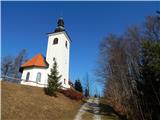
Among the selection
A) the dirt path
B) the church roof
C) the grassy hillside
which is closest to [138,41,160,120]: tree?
the dirt path

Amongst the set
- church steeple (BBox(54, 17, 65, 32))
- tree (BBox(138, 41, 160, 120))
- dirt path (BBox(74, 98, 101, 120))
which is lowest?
dirt path (BBox(74, 98, 101, 120))

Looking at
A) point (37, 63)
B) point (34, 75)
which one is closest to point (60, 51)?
point (37, 63)

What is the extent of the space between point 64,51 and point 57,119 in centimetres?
1893

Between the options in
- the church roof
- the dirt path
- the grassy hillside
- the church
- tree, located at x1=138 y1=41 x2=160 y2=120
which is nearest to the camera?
tree, located at x1=138 y1=41 x2=160 y2=120

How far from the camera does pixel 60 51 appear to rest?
3344 cm

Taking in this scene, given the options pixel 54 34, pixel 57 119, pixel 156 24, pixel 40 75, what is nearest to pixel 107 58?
pixel 156 24

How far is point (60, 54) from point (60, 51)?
600mm

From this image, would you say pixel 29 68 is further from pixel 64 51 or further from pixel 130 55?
pixel 130 55

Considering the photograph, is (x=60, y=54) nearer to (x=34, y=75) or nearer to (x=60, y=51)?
(x=60, y=51)

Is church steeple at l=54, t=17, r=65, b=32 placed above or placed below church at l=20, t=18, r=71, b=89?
above

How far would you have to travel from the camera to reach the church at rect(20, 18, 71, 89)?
1213 inches

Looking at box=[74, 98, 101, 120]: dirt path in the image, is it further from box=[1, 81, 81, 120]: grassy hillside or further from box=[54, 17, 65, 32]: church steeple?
box=[54, 17, 65, 32]: church steeple

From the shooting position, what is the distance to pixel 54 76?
27.0 m

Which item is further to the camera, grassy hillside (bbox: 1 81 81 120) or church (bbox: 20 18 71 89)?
church (bbox: 20 18 71 89)
